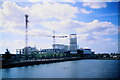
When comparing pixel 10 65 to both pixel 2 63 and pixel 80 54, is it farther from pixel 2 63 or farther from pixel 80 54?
pixel 80 54

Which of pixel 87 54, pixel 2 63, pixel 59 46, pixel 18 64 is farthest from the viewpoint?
pixel 59 46

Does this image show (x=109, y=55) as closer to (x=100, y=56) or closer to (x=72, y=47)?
(x=100, y=56)

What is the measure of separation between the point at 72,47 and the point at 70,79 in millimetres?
64657

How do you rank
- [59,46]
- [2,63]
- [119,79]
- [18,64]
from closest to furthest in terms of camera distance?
[119,79]
[2,63]
[18,64]
[59,46]

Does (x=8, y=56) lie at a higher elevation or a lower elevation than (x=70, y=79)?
higher

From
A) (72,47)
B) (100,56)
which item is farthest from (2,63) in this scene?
(100,56)

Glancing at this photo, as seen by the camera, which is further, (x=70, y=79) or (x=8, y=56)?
(x=8, y=56)

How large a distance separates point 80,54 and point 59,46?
20528 mm

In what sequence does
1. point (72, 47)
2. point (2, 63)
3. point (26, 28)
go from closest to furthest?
point (2, 63)
point (26, 28)
point (72, 47)

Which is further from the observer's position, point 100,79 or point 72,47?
point 72,47

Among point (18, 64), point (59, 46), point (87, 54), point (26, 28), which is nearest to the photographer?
point (18, 64)

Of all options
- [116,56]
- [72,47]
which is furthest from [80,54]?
[116,56]

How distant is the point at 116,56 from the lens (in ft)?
274

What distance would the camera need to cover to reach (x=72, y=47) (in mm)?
82812
